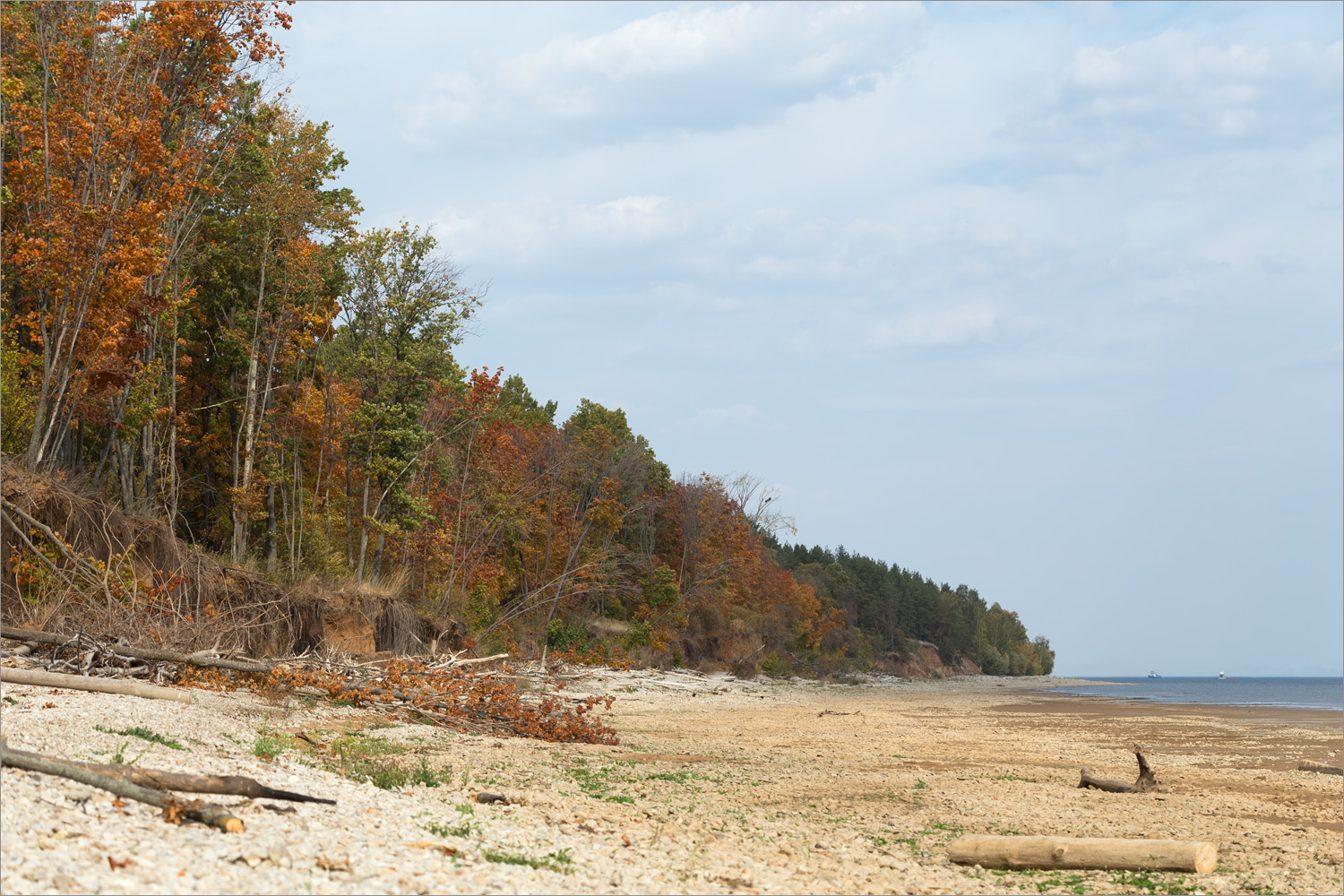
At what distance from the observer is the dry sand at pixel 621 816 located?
18.3ft

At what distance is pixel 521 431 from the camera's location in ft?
161

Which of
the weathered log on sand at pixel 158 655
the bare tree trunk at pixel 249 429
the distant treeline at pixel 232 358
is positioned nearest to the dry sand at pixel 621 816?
the weathered log on sand at pixel 158 655

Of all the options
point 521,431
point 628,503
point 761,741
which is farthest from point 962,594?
point 761,741

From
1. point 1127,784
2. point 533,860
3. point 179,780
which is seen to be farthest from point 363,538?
point 533,860

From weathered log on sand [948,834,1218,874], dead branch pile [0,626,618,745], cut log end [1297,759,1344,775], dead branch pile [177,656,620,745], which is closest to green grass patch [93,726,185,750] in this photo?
dead branch pile [0,626,618,745]

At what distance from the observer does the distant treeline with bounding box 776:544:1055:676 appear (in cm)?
9831

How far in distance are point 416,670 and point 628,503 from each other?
40990mm

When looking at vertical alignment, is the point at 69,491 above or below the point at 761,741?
above

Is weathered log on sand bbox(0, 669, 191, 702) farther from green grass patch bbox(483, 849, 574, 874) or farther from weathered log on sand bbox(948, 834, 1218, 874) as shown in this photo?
weathered log on sand bbox(948, 834, 1218, 874)

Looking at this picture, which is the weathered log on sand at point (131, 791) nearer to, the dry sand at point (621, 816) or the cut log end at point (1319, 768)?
the dry sand at point (621, 816)

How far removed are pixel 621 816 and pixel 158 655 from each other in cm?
797

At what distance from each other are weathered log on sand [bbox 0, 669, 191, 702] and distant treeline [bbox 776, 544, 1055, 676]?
3034 inches

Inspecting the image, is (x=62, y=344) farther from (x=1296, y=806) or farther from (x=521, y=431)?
(x=521, y=431)

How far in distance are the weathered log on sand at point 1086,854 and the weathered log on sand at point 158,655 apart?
10.6 meters
